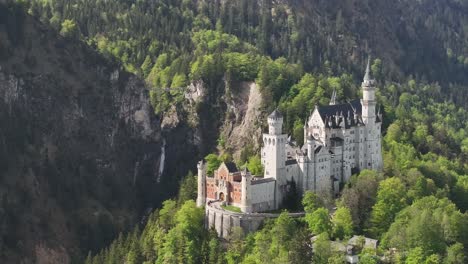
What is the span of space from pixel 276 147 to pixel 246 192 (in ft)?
25.5

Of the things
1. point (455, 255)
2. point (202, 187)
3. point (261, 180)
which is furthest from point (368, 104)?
point (455, 255)

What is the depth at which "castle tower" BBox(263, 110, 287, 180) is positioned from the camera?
134500 mm

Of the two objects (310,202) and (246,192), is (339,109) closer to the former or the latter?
(310,202)

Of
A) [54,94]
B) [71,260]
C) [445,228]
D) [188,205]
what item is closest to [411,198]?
[445,228]

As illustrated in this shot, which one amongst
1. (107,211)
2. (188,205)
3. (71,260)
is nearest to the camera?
(188,205)

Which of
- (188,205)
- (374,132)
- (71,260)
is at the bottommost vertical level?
(71,260)

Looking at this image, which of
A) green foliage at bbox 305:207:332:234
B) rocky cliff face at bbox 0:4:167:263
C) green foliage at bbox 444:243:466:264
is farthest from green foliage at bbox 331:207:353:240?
rocky cliff face at bbox 0:4:167:263

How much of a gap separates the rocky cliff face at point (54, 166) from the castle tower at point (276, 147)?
164ft

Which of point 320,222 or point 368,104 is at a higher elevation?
point 368,104

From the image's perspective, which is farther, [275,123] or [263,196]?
[275,123]

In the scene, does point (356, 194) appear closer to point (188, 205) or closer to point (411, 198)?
point (411, 198)

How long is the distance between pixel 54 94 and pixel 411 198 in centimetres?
8430

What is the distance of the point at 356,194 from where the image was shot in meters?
134

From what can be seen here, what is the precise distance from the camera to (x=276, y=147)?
134250 mm
